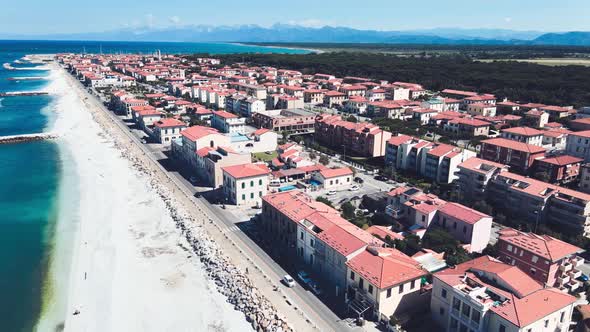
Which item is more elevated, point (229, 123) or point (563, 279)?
point (229, 123)

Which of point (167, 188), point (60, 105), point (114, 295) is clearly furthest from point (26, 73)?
point (114, 295)

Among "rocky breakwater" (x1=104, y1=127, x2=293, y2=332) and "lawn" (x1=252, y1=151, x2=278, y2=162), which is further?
"lawn" (x1=252, y1=151, x2=278, y2=162)

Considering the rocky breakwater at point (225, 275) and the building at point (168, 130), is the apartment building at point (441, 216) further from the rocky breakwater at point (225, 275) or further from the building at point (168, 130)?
the building at point (168, 130)

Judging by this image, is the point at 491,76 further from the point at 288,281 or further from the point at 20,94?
the point at 20,94

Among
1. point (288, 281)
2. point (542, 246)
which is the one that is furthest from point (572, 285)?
point (288, 281)

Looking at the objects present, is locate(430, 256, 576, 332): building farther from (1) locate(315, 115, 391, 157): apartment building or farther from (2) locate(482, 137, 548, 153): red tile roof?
(1) locate(315, 115, 391, 157): apartment building

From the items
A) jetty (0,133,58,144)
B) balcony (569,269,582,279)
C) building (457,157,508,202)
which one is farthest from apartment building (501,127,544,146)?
jetty (0,133,58,144)

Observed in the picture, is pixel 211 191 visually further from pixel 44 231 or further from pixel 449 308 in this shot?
pixel 449 308
